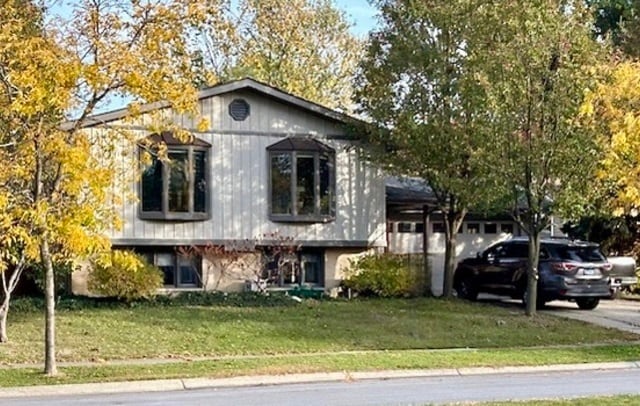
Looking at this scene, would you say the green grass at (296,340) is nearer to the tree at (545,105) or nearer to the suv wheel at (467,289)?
the tree at (545,105)

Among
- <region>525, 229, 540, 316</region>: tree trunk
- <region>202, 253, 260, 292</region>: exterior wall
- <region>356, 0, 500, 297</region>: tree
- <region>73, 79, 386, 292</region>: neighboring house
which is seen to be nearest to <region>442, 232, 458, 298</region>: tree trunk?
<region>356, 0, 500, 297</region>: tree

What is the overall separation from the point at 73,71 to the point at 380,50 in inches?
515

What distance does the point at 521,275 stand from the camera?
75.9ft

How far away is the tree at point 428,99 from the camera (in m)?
21.9

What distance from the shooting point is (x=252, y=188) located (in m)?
24.1

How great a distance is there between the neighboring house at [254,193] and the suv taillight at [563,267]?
550 cm

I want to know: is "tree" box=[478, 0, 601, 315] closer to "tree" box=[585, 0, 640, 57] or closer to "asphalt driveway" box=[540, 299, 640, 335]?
"asphalt driveway" box=[540, 299, 640, 335]

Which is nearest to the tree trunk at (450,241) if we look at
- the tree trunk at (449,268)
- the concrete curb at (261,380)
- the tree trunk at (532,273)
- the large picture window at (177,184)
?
the tree trunk at (449,268)

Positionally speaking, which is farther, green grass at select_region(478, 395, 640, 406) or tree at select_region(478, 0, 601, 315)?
tree at select_region(478, 0, 601, 315)

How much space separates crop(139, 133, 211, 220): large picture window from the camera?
2306 cm

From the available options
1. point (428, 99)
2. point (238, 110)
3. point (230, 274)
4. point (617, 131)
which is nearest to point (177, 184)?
point (238, 110)

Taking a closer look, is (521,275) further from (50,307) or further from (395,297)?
(50,307)

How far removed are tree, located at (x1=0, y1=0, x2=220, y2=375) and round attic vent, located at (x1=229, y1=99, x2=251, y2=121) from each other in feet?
33.7

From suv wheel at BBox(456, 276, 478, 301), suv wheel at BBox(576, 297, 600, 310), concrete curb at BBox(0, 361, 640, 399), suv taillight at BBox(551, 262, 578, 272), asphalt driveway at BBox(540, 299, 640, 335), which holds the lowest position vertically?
concrete curb at BBox(0, 361, 640, 399)
